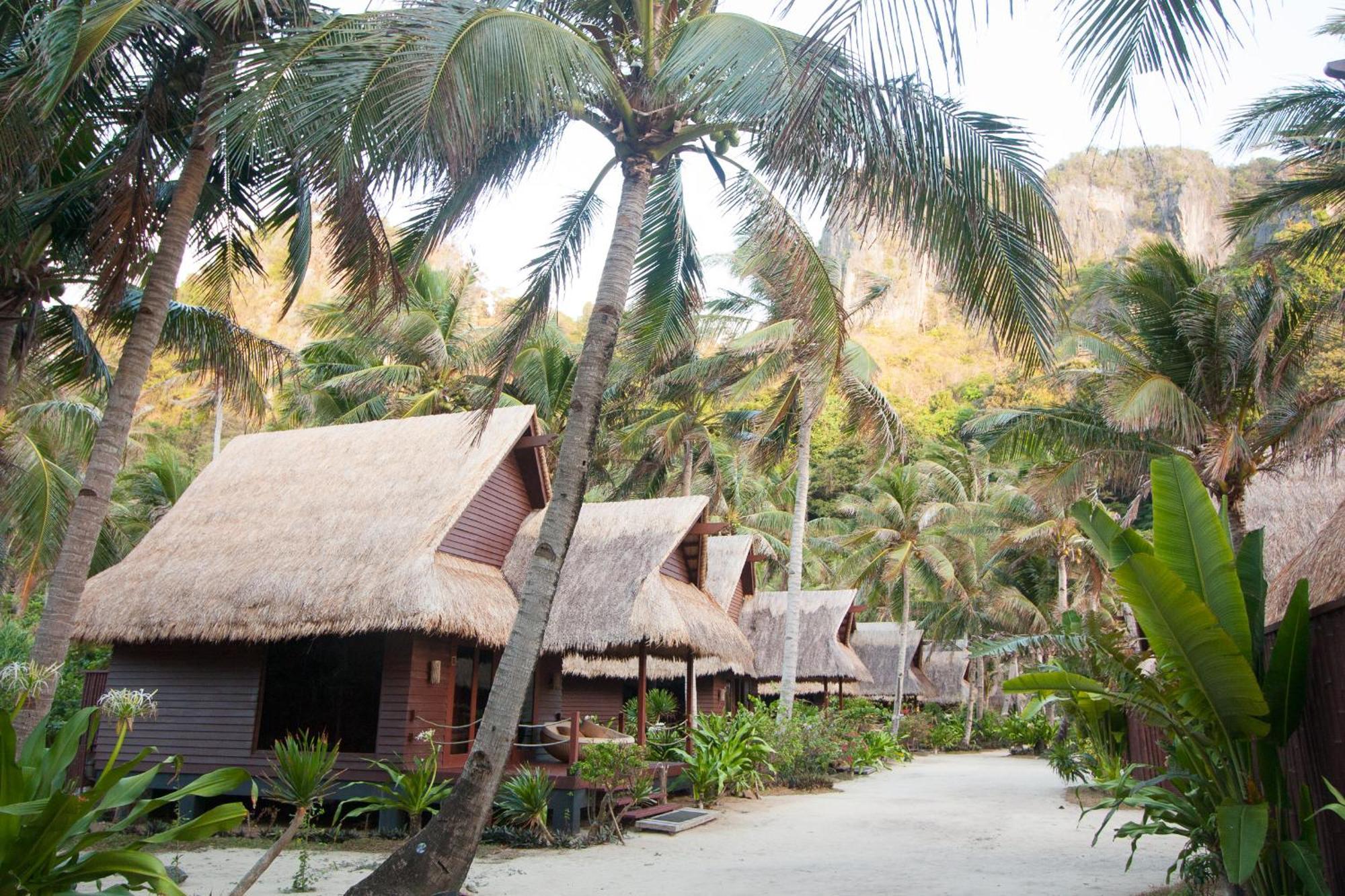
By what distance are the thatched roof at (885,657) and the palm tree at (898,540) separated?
344 cm

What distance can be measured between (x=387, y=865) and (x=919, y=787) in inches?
565

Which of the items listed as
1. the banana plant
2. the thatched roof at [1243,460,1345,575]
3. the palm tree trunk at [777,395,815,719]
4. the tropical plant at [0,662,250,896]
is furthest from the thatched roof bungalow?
the tropical plant at [0,662,250,896]

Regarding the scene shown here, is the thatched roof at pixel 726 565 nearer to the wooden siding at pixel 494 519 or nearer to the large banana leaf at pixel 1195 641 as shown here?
the wooden siding at pixel 494 519

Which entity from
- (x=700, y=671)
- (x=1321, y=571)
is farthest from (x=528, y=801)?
(x=700, y=671)

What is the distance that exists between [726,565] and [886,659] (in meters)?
16.5

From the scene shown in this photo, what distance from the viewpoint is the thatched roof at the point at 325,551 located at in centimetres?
1178

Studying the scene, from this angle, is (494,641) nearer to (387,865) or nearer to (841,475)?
(387,865)

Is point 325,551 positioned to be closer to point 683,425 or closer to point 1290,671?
point 1290,671

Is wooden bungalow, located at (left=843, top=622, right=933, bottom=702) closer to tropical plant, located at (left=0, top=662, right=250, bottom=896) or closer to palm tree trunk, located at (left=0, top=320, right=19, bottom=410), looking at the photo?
palm tree trunk, located at (left=0, top=320, right=19, bottom=410)

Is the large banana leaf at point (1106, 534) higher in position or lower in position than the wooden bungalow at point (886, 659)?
higher

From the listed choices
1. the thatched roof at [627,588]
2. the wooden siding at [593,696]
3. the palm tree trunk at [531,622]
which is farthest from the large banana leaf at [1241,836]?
the wooden siding at [593,696]

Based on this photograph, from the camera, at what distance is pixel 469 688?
1419cm

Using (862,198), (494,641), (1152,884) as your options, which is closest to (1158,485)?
(862,198)

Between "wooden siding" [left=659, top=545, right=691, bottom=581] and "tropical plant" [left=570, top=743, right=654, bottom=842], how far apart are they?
4244 millimetres
